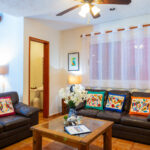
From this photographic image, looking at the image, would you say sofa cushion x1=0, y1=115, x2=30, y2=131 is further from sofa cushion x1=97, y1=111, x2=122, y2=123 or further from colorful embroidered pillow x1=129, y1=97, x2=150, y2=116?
colorful embroidered pillow x1=129, y1=97, x2=150, y2=116

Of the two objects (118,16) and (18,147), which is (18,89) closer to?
(18,147)

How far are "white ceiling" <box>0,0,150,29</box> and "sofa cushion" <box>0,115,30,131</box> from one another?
2314 mm

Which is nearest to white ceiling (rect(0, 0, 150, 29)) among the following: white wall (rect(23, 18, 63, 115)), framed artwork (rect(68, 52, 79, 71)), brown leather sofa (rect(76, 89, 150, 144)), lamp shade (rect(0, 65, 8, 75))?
white wall (rect(23, 18, 63, 115))

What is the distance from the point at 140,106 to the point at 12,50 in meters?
3.42

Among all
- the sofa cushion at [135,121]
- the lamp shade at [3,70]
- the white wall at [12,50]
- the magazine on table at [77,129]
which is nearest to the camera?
the magazine on table at [77,129]

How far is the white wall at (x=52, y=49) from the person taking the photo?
3.76 m

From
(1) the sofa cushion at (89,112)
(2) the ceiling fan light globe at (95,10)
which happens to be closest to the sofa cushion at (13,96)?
(1) the sofa cushion at (89,112)

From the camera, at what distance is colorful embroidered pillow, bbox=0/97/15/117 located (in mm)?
2979

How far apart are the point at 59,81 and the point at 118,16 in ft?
8.69

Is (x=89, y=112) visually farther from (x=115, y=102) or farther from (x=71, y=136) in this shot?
(x=71, y=136)

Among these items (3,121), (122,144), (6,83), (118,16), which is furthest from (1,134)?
(118,16)

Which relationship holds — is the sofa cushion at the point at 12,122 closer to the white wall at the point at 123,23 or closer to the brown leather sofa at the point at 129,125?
the brown leather sofa at the point at 129,125

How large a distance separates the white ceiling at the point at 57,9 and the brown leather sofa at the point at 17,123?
1.95m

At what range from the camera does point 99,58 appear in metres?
4.16
